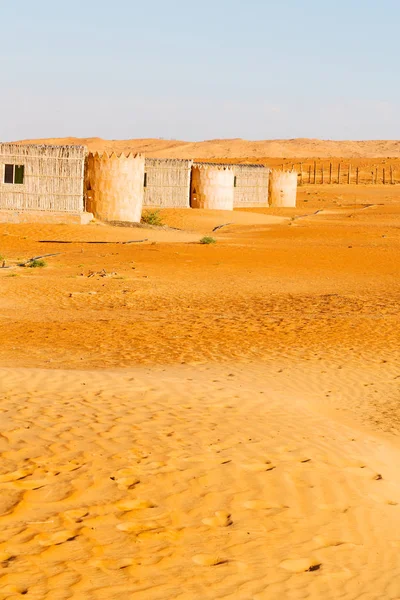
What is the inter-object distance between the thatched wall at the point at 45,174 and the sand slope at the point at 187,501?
832 inches

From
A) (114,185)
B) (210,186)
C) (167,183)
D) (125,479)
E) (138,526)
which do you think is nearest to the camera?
(138,526)

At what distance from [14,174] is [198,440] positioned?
2331cm

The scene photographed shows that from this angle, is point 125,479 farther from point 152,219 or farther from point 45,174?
point 152,219

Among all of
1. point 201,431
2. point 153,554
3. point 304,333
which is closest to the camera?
point 153,554

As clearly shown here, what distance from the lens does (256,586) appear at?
186 inches

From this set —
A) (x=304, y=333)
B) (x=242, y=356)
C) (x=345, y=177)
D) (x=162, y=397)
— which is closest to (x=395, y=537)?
(x=162, y=397)

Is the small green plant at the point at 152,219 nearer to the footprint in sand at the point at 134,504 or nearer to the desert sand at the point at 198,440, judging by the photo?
the desert sand at the point at 198,440

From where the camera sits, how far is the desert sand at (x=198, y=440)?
16.0 feet

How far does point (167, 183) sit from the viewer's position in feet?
127

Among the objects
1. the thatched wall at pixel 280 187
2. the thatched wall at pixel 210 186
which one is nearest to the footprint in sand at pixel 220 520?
the thatched wall at pixel 210 186

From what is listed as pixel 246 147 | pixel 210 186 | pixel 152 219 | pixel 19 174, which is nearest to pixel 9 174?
pixel 19 174

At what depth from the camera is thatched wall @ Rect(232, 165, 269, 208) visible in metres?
46.1

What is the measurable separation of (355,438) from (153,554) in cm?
348

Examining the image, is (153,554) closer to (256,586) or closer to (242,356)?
(256,586)
